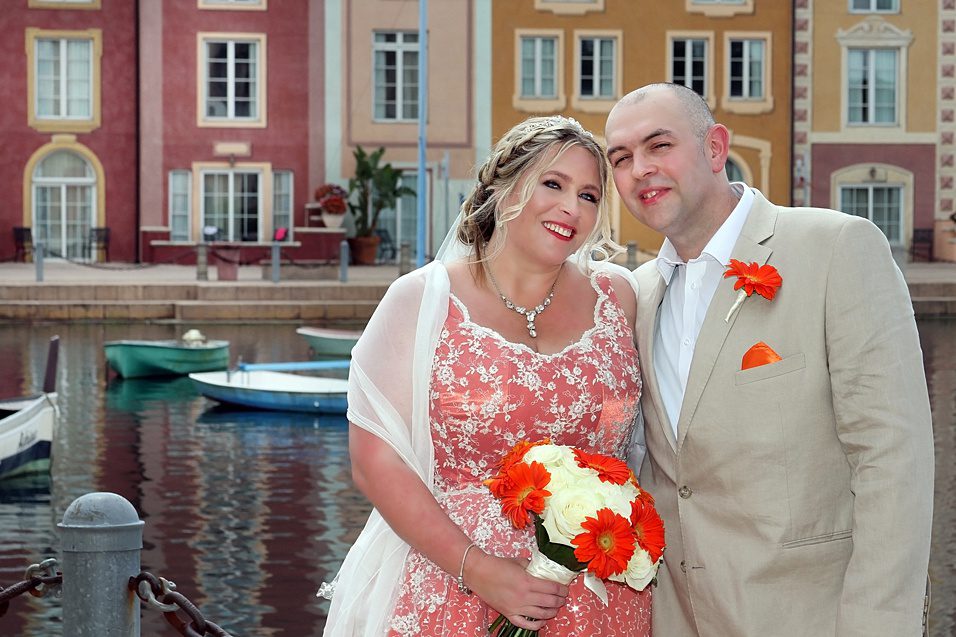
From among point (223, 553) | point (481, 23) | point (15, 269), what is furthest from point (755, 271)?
point (481, 23)

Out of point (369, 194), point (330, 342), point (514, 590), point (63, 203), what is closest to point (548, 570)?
point (514, 590)

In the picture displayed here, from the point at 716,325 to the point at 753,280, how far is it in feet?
0.41

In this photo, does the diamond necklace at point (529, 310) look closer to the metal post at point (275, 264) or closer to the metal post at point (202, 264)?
the metal post at point (275, 264)

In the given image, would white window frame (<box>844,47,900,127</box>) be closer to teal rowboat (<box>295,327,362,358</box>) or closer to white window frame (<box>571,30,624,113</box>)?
white window frame (<box>571,30,624,113</box>)

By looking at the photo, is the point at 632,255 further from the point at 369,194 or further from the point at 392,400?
the point at 392,400

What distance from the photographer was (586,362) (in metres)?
3.27

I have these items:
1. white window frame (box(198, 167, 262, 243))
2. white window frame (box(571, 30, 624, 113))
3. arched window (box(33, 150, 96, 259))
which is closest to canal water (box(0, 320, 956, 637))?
white window frame (box(198, 167, 262, 243))

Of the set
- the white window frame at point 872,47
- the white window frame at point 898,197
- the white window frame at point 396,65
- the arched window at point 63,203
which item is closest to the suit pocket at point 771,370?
the white window frame at point 396,65

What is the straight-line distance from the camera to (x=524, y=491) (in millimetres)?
2934

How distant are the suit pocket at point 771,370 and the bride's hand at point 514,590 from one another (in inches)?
21.7

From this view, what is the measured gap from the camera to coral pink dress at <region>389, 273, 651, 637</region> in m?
3.15

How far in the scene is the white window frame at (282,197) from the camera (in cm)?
3039

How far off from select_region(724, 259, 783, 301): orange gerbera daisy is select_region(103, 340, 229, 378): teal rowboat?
15.6 meters

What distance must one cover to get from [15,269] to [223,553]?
1953 cm
